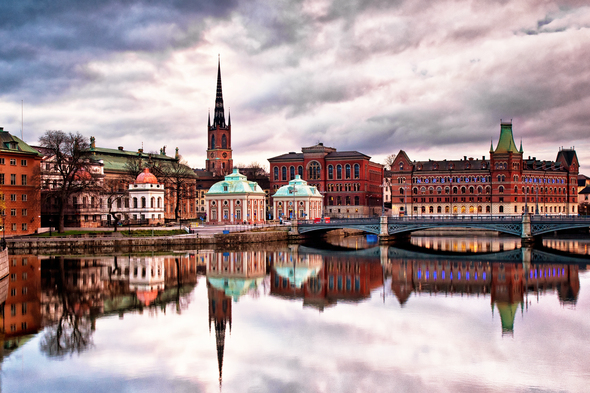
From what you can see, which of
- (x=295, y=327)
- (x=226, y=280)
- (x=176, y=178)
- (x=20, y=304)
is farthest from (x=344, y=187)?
(x=295, y=327)

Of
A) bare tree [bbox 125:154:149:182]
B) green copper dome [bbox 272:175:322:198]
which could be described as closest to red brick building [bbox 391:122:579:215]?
green copper dome [bbox 272:175:322:198]

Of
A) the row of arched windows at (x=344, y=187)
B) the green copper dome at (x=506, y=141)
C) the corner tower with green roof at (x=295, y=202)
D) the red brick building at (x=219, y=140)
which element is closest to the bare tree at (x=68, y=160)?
the corner tower with green roof at (x=295, y=202)

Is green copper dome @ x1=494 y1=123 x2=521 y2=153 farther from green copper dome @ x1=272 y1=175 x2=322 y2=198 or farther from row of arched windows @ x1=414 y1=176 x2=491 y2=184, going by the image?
green copper dome @ x1=272 y1=175 x2=322 y2=198

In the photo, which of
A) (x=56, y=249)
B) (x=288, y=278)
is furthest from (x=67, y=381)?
(x=56, y=249)

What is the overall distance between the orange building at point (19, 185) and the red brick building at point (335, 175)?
6655cm

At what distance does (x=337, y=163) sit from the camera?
13562cm

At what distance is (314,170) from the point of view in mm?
136500

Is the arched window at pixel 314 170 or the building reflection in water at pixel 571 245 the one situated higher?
the arched window at pixel 314 170

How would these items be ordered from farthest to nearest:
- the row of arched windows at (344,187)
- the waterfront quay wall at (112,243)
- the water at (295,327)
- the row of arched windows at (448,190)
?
the row of arched windows at (344,187), the row of arched windows at (448,190), the waterfront quay wall at (112,243), the water at (295,327)

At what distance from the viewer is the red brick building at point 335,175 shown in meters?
134

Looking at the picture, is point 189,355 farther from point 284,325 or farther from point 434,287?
point 434,287

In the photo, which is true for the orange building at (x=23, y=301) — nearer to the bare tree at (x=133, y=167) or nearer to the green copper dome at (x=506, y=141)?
the bare tree at (x=133, y=167)

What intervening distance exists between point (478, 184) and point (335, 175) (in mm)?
30206

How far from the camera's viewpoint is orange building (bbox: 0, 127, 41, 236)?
74500mm
